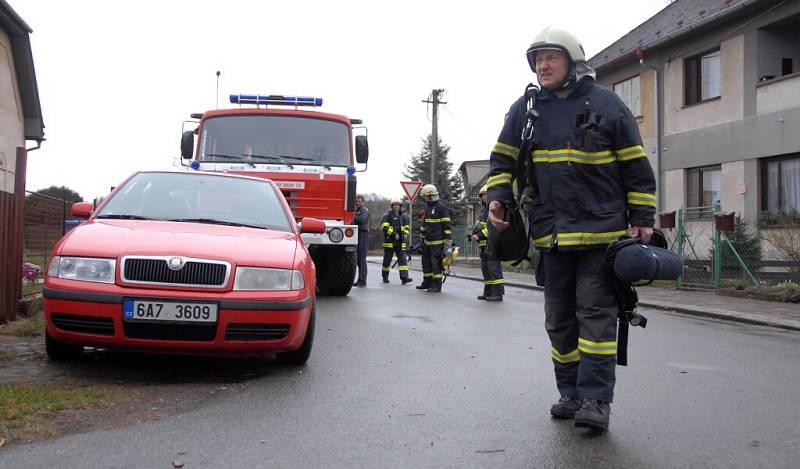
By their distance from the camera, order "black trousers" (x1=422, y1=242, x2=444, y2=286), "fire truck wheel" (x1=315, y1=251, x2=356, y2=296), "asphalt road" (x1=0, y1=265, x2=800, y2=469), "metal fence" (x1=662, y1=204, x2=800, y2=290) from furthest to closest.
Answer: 1. "black trousers" (x1=422, y1=242, x2=444, y2=286)
2. "metal fence" (x1=662, y1=204, x2=800, y2=290)
3. "fire truck wheel" (x1=315, y1=251, x2=356, y2=296)
4. "asphalt road" (x1=0, y1=265, x2=800, y2=469)

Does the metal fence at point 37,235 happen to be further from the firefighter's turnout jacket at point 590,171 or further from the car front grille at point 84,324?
the firefighter's turnout jacket at point 590,171

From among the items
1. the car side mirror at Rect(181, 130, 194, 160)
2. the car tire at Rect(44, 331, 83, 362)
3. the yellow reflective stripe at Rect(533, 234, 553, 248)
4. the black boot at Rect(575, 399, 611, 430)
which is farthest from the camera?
the car side mirror at Rect(181, 130, 194, 160)

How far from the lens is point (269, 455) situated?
3275mm

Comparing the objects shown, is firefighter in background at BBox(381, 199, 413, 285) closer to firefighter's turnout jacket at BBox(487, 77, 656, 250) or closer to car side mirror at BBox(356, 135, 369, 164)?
car side mirror at BBox(356, 135, 369, 164)

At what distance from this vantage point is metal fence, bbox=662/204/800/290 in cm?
1288

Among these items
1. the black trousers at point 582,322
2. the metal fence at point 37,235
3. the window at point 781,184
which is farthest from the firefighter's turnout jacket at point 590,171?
the window at point 781,184

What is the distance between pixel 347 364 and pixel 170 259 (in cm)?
158

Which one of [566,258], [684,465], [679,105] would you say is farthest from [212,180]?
[679,105]

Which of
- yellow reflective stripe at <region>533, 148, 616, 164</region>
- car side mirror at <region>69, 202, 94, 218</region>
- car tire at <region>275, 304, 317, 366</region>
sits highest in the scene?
yellow reflective stripe at <region>533, 148, 616, 164</region>

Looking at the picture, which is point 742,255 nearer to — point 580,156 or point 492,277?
point 492,277


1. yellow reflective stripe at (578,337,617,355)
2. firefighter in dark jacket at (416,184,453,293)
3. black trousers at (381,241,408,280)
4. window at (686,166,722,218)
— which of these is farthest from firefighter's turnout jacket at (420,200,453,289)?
yellow reflective stripe at (578,337,617,355)

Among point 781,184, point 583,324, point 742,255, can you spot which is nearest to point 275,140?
point 583,324

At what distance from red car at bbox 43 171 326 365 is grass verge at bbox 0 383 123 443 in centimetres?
42

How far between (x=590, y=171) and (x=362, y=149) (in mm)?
7523
